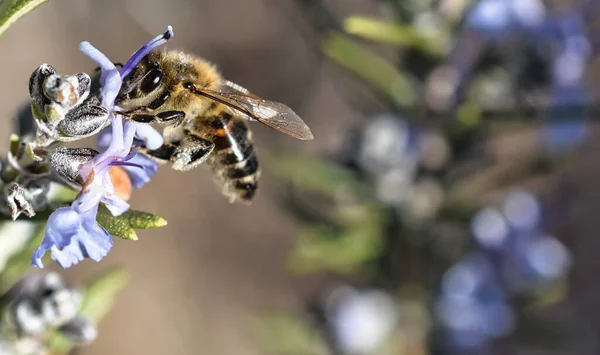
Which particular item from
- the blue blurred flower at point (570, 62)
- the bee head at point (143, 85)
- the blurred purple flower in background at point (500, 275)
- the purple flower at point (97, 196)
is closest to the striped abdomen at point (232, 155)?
the bee head at point (143, 85)

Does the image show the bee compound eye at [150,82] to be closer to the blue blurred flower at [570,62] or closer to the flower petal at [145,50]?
the flower petal at [145,50]

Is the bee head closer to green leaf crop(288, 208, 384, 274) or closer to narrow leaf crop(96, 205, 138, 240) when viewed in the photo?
narrow leaf crop(96, 205, 138, 240)

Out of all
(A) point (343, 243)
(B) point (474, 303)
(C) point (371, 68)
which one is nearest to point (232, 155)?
(C) point (371, 68)

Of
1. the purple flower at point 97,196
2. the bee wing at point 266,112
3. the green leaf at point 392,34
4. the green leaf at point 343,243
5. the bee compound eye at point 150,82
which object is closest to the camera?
the purple flower at point 97,196

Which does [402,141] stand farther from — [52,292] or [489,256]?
[52,292]

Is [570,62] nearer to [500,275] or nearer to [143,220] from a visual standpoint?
[500,275]

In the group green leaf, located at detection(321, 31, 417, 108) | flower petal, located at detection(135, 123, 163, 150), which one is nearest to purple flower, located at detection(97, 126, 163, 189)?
flower petal, located at detection(135, 123, 163, 150)
